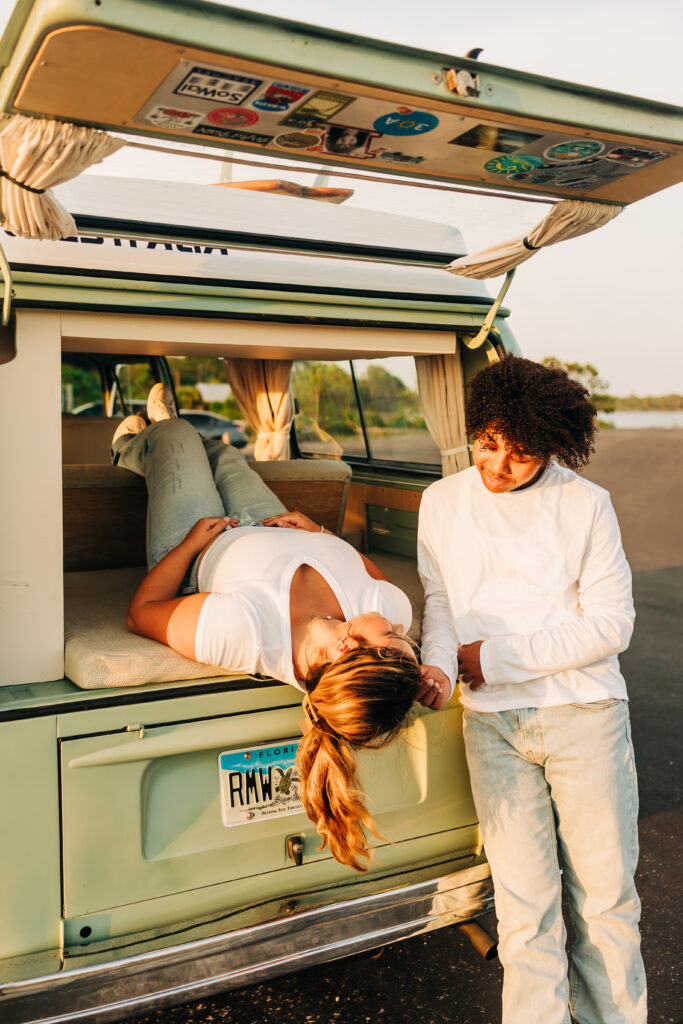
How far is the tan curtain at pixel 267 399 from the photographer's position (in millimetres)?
5453

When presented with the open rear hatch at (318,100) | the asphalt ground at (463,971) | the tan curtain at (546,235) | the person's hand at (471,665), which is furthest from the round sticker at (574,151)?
the asphalt ground at (463,971)

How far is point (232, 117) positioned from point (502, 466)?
4.07 feet

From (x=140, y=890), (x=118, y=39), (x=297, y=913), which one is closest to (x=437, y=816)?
(x=297, y=913)

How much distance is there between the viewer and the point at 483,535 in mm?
2586

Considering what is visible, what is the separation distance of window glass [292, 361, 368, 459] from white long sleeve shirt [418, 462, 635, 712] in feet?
7.27

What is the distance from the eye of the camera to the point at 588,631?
2.38 meters

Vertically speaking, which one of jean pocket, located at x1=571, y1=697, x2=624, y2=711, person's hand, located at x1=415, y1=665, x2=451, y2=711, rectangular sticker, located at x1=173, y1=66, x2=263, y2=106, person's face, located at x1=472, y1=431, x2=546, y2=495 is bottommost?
jean pocket, located at x1=571, y1=697, x2=624, y2=711

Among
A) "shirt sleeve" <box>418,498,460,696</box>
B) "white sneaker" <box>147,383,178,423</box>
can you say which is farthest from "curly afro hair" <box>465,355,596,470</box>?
"white sneaker" <box>147,383,178,423</box>

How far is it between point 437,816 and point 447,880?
0.20m

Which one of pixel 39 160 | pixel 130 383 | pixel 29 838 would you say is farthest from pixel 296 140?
pixel 130 383

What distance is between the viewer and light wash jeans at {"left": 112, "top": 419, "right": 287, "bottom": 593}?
302cm

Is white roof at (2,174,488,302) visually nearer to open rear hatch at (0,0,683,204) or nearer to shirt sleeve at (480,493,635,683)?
open rear hatch at (0,0,683,204)

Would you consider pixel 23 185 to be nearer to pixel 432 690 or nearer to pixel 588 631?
pixel 432 690

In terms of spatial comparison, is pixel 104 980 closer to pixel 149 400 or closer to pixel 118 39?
pixel 118 39
